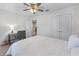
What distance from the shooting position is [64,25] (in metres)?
1.52

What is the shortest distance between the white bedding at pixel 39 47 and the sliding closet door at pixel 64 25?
0.11m

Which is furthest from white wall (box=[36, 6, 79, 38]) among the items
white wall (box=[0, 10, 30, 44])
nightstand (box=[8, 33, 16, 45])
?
nightstand (box=[8, 33, 16, 45])

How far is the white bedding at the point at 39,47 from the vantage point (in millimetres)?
1336

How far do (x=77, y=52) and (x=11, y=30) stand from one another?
1016 millimetres

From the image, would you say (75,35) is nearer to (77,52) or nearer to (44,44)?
(77,52)

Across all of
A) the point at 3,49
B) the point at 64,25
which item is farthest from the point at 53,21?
the point at 3,49

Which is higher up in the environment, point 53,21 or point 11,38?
point 53,21

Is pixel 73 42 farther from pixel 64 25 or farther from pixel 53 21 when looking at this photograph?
pixel 53 21

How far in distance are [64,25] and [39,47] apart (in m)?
0.55

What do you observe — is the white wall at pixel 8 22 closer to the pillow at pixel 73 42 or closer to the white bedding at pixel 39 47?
A: the white bedding at pixel 39 47

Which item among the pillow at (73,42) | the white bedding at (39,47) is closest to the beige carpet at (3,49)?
the white bedding at (39,47)

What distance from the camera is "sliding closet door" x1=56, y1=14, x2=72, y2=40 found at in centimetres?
148

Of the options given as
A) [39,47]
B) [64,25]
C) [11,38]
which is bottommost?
[39,47]

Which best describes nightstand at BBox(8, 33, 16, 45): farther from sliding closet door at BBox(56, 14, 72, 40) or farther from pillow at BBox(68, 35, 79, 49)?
pillow at BBox(68, 35, 79, 49)
